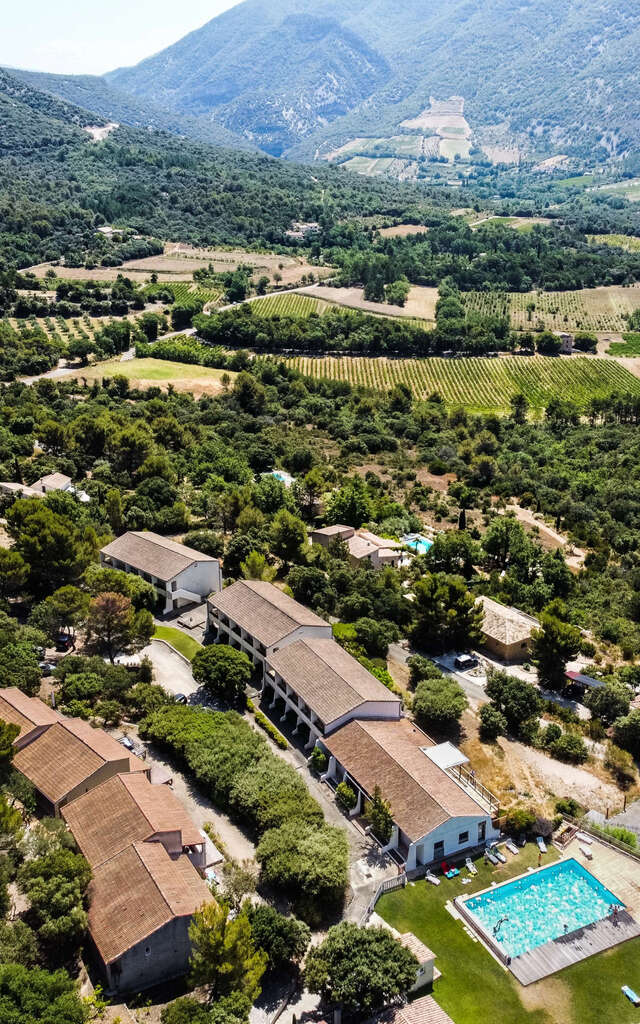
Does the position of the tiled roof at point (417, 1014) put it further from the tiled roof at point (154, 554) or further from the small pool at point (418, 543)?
the small pool at point (418, 543)

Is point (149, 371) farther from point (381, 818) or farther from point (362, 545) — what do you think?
point (381, 818)

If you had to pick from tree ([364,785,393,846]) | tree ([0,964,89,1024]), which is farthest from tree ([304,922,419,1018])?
tree ([0,964,89,1024])

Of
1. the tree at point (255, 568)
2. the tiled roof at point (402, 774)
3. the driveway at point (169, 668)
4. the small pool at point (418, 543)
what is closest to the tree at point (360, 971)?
the tiled roof at point (402, 774)

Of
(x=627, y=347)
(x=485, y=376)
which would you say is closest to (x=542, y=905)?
(x=485, y=376)

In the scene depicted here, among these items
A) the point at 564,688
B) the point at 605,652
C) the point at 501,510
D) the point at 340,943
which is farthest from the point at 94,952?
the point at 501,510

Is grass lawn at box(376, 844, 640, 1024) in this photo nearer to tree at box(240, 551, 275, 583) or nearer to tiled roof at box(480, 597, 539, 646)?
tiled roof at box(480, 597, 539, 646)

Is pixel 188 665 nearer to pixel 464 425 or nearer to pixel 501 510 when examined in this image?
pixel 501 510
